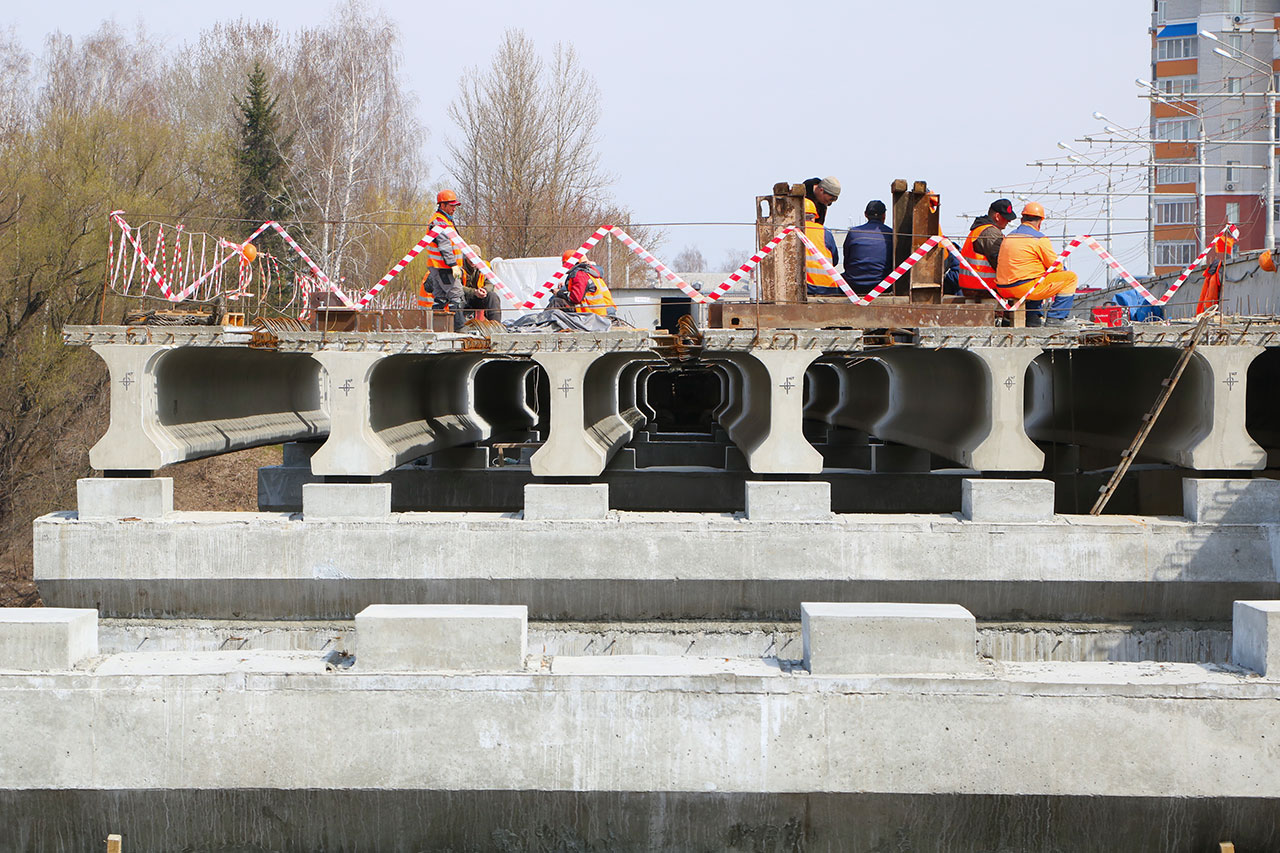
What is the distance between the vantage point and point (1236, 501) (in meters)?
10.5

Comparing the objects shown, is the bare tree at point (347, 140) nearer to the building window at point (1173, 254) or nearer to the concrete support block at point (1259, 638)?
the concrete support block at point (1259, 638)

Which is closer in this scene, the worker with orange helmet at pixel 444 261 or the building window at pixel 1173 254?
the worker with orange helmet at pixel 444 261

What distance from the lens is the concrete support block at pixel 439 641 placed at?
755 centimetres

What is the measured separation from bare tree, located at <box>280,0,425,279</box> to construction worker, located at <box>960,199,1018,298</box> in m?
27.5

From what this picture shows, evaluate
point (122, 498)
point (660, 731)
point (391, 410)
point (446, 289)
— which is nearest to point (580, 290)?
point (446, 289)

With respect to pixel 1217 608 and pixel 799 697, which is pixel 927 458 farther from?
pixel 799 697

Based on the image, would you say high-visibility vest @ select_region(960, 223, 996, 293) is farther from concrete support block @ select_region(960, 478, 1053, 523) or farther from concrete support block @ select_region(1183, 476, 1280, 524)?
concrete support block @ select_region(1183, 476, 1280, 524)

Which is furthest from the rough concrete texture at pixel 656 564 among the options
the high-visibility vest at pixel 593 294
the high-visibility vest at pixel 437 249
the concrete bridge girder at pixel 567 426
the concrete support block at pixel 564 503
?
the high-visibility vest at pixel 593 294

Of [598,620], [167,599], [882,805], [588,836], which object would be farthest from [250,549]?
[882,805]

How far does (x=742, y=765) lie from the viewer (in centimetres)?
773

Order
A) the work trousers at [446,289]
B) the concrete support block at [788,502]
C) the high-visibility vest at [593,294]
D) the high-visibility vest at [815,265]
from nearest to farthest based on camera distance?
1. the concrete support block at [788,502]
2. the high-visibility vest at [815,265]
3. the work trousers at [446,289]
4. the high-visibility vest at [593,294]

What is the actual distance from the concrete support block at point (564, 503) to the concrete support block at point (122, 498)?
3.38m

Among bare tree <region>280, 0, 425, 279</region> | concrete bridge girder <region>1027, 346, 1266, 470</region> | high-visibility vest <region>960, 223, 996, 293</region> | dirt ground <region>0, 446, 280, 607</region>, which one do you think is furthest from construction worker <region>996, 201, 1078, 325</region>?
bare tree <region>280, 0, 425, 279</region>

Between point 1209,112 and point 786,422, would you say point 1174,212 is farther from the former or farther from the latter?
point 786,422
